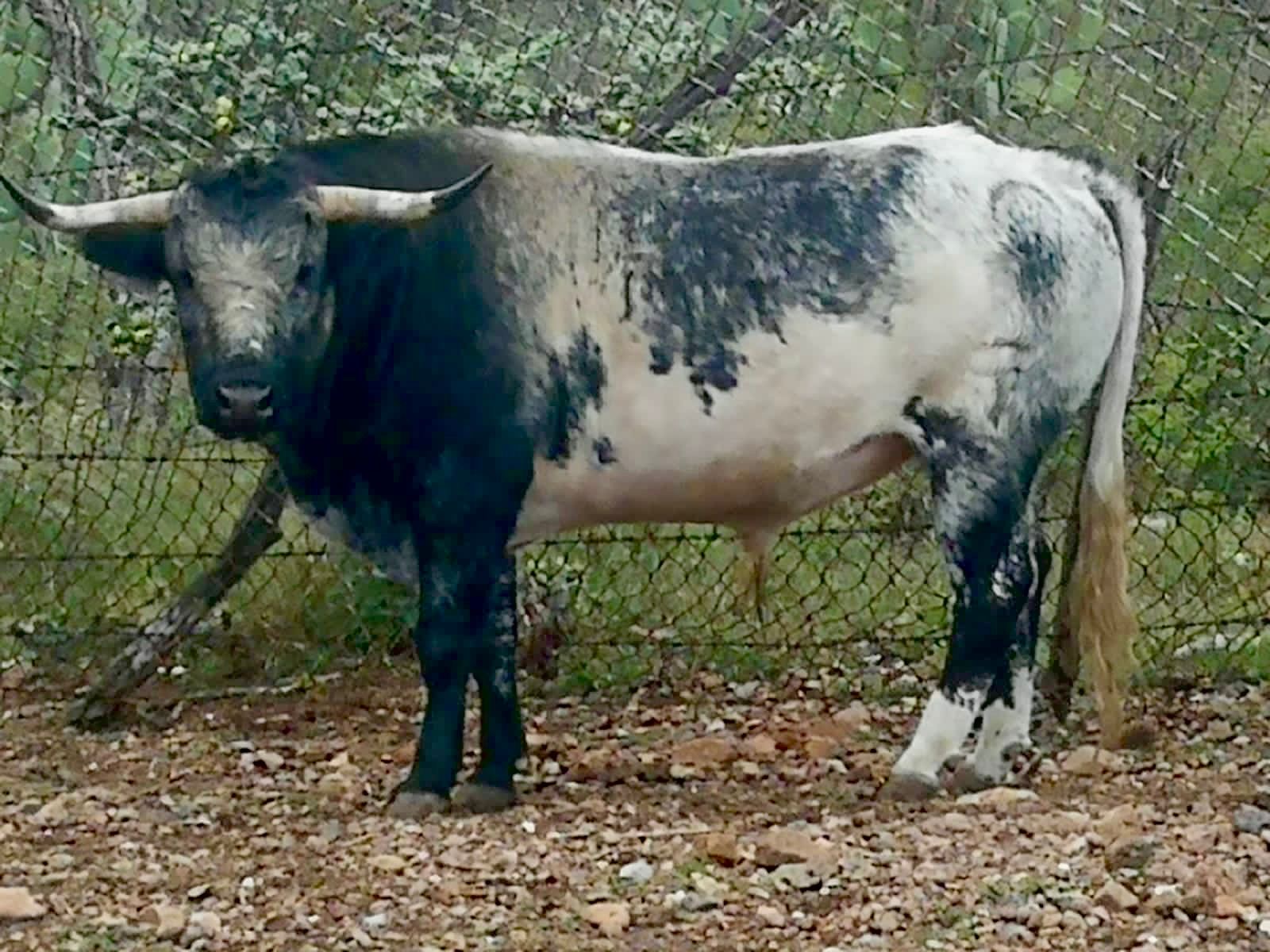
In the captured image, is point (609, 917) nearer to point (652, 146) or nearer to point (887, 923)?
point (887, 923)

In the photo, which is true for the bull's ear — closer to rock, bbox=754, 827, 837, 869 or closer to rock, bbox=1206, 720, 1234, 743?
rock, bbox=754, 827, 837, 869

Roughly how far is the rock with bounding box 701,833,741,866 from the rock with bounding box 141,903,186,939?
111 centimetres

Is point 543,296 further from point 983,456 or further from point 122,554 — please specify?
point 122,554

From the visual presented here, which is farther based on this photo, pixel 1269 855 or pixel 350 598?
pixel 350 598

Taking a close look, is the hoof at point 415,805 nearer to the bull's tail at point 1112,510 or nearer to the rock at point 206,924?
the rock at point 206,924

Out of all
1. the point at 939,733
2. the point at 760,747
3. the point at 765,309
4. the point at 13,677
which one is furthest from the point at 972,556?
the point at 13,677

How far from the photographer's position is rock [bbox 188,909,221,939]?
460 centimetres

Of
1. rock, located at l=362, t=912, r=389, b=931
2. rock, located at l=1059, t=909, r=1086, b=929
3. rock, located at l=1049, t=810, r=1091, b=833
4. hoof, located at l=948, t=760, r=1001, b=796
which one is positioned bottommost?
rock, located at l=362, t=912, r=389, b=931

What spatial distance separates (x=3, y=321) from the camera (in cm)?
725

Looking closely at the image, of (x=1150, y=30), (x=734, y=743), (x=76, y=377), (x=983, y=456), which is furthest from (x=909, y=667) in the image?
(x=76, y=377)

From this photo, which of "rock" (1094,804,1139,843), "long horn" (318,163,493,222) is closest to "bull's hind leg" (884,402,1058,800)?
"rock" (1094,804,1139,843)

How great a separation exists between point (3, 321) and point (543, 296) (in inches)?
90.3

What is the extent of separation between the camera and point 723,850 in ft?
16.3

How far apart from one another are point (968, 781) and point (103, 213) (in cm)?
256
